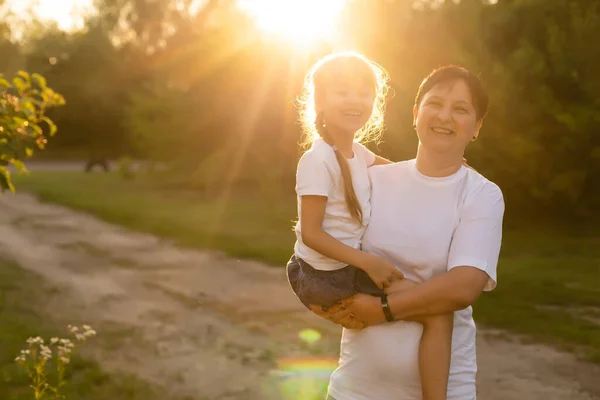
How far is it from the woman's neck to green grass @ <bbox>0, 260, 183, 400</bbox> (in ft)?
14.0

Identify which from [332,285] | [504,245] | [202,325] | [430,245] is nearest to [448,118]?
[430,245]

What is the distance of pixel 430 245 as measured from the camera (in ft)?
7.43

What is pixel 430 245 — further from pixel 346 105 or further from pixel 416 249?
pixel 346 105

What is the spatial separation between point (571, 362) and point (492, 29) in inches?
332

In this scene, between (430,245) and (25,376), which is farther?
(25,376)

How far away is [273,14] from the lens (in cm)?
2212

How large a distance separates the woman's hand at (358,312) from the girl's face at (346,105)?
0.60m

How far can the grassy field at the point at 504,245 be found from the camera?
8.04 metres

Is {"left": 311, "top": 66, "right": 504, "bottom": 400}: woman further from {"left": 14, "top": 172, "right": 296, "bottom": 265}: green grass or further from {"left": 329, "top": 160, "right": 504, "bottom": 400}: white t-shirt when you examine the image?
{"left": 14, "top": 172, "right": 296, "bottom": 265}: green grass

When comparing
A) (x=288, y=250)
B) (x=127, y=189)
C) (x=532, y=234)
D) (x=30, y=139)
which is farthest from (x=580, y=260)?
(x=127, y=189)

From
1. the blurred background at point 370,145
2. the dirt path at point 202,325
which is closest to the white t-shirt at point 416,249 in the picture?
the blurred background at point 370,145

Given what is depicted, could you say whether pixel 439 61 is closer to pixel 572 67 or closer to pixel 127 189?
pixel 572 67

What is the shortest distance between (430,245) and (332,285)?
0.38m

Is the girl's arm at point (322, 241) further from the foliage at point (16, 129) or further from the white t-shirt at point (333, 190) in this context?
the foliage at point (16, 129)
